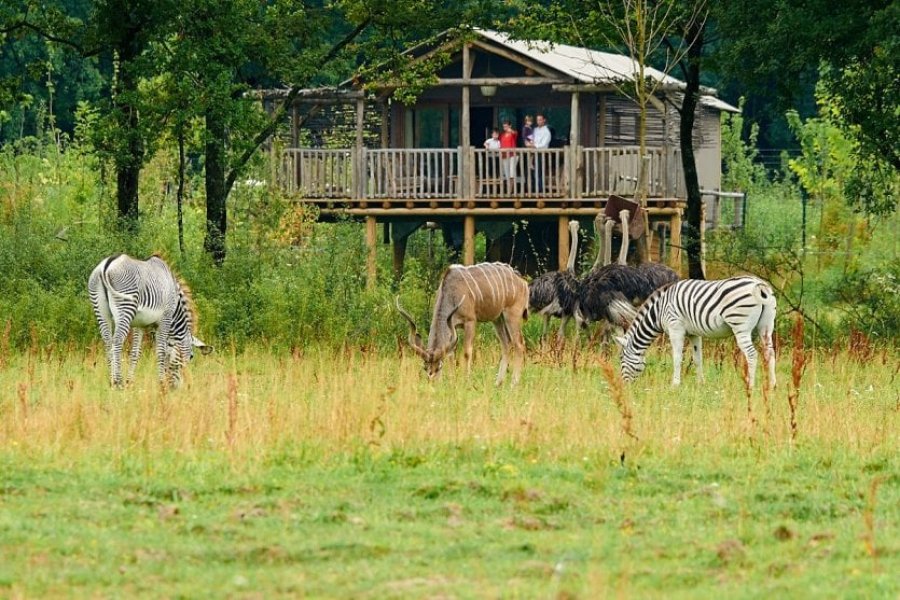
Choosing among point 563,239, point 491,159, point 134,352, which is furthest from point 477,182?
point 134,352

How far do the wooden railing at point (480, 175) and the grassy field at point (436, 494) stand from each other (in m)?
15.6

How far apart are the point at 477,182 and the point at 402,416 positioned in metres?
20.3

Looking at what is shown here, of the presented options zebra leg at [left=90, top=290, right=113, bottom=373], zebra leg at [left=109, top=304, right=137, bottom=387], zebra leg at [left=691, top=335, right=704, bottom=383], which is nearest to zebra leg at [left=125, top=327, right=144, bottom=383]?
zebra leg at [left=109, top=304, right=137, bottom=387]

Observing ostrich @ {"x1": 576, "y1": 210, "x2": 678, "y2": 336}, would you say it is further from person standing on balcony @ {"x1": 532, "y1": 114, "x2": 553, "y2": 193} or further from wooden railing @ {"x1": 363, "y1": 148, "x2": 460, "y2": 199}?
person standing on balcony @ {"x1": 532, "y1": 114, "x2": 553, "y2": 193}

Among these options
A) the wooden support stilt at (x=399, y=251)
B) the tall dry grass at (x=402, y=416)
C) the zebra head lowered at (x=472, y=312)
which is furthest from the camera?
the wooden support stilt at (x=399, y=251)

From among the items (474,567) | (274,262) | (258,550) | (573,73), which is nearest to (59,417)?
(258,550)

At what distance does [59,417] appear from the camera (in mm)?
13609

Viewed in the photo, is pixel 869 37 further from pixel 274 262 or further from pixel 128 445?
pixel 128 445

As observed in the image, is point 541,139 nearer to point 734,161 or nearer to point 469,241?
point 469,241

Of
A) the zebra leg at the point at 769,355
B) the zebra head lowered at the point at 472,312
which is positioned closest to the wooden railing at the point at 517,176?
the zebra head lowered at the point at 472,312

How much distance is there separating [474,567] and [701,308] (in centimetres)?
1017

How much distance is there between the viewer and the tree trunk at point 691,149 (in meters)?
26.6

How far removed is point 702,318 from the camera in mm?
19062

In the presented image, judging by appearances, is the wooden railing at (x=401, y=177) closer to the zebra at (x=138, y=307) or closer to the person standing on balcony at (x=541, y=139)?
the person standing on balcony at (x=541, y=139)
